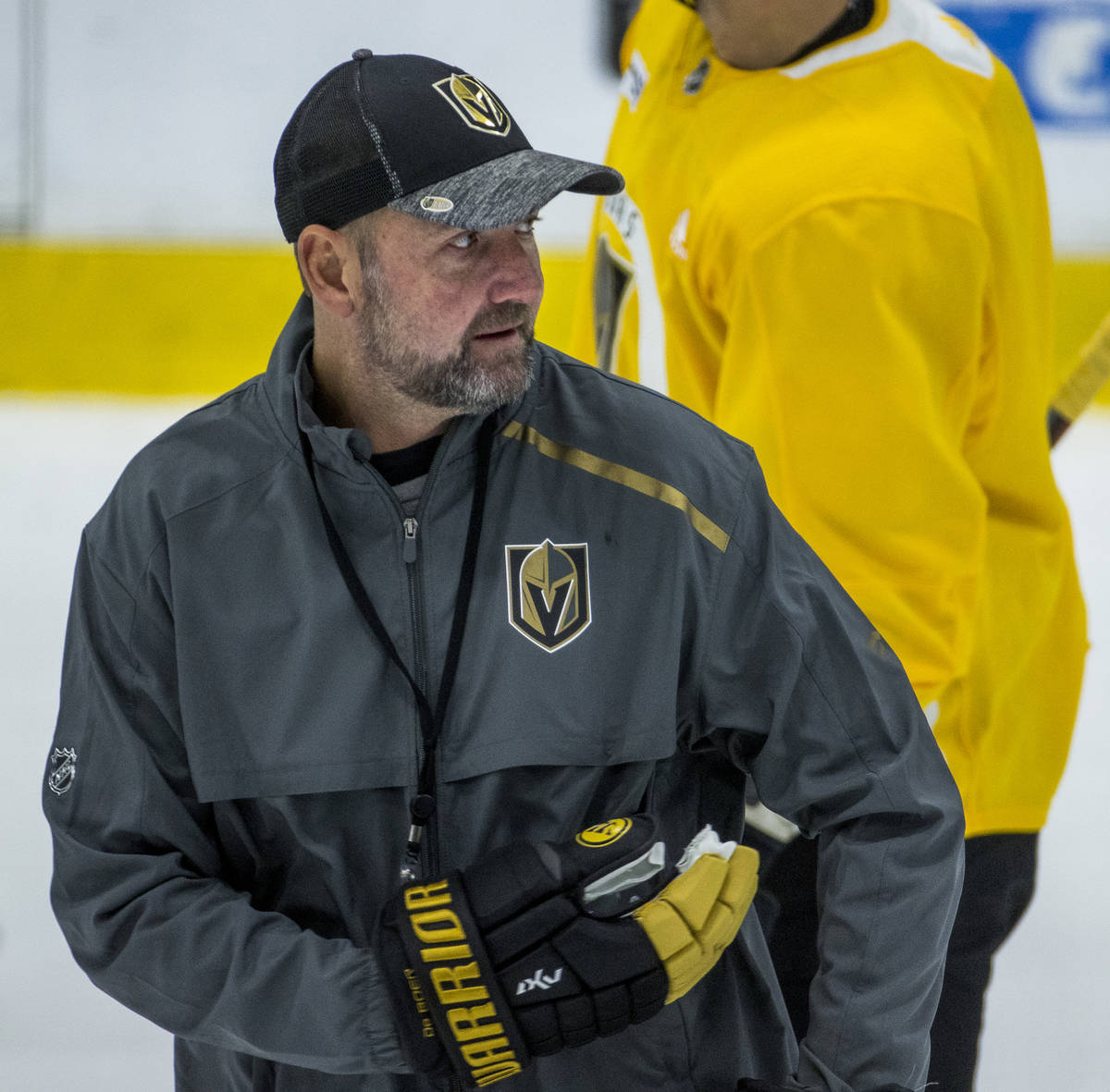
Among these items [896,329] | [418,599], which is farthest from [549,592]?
[896,329]

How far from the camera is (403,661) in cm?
96

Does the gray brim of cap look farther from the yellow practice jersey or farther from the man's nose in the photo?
the yellow practice jersey

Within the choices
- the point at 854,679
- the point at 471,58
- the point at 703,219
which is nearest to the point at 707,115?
the point at 703,219

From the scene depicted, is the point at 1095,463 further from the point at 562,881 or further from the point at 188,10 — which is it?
the point at 562,881

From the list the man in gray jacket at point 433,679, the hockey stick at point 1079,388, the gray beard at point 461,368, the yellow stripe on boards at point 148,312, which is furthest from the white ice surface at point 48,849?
the gray beard at point 461,368

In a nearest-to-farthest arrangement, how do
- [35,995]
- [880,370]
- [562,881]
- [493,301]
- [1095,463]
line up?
[562,881] < [493,301] < [880,370] < [35,995] < [1095,463]

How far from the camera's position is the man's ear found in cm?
102

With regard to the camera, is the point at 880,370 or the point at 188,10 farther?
the point at 188,10

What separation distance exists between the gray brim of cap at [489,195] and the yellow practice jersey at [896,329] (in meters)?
0.33

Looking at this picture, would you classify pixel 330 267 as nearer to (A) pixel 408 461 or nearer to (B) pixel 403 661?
(A) pixel 408 461

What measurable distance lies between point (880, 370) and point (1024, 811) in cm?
50

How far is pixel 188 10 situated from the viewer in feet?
12.1

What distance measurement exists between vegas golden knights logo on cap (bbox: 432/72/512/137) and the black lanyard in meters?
0.26

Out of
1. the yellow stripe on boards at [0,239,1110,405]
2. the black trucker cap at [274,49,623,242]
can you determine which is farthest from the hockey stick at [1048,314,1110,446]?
the yellow stripe on boards at [0,239,1110,405]
